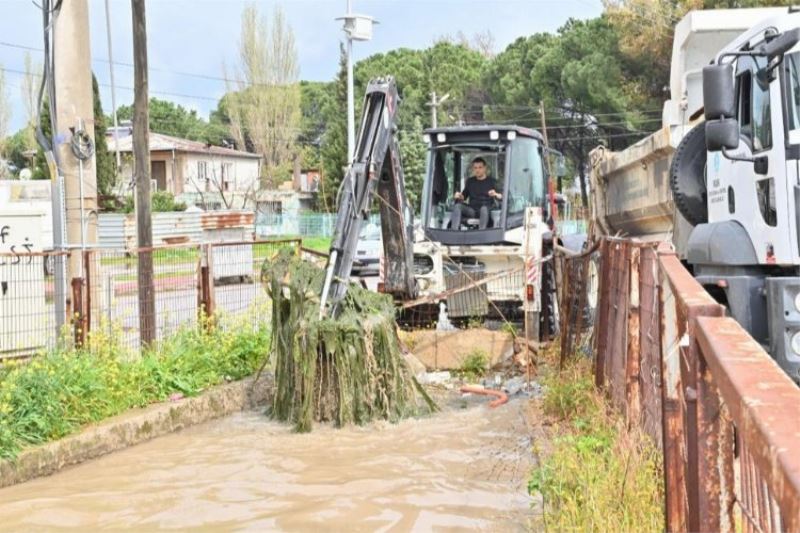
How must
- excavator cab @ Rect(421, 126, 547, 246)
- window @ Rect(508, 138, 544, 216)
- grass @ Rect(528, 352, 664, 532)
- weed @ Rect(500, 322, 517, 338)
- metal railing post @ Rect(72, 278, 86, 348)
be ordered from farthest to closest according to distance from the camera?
window @ Rect(508, 138, 544, 216) < excavator cab @ Rect(421, 126, 547, 246) < weed @ Rect(500, 322, 517, 338) < metal railing post @ Rect(72, 278, 86, 348) < grass @ Rect(528, 352, 664, 532)

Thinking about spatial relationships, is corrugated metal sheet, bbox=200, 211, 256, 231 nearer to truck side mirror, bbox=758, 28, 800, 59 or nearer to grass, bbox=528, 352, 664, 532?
grass, bbox=528, 352, 664, 532

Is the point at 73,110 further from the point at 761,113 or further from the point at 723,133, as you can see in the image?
the point at 761,113

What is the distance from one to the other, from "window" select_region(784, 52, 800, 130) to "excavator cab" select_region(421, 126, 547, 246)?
6.19 m

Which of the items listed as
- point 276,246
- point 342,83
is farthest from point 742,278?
point 342,83

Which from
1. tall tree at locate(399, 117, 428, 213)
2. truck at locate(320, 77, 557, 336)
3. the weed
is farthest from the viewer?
tall tree at locate(399, 117, 428, 213)

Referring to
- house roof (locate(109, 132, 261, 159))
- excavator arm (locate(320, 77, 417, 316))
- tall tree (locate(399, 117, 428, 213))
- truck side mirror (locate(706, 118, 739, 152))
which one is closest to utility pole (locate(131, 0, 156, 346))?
excavator arm (locate(320, 77, 417, 316))

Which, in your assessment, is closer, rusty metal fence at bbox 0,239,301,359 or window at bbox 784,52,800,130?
window at bbox 784,52,800,130

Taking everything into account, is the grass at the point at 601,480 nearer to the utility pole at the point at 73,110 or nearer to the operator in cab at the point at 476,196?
the utility pole at the point at 73,110

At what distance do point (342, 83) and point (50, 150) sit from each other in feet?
163

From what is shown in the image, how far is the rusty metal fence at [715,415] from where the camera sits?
1444mm

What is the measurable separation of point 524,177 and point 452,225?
1.28m

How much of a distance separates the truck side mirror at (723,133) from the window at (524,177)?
607 centimetres

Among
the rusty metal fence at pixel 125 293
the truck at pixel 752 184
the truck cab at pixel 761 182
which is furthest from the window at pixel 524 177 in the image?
the truck cab at pixel 761 182

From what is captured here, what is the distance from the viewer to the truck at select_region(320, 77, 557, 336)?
9359 millimetres
